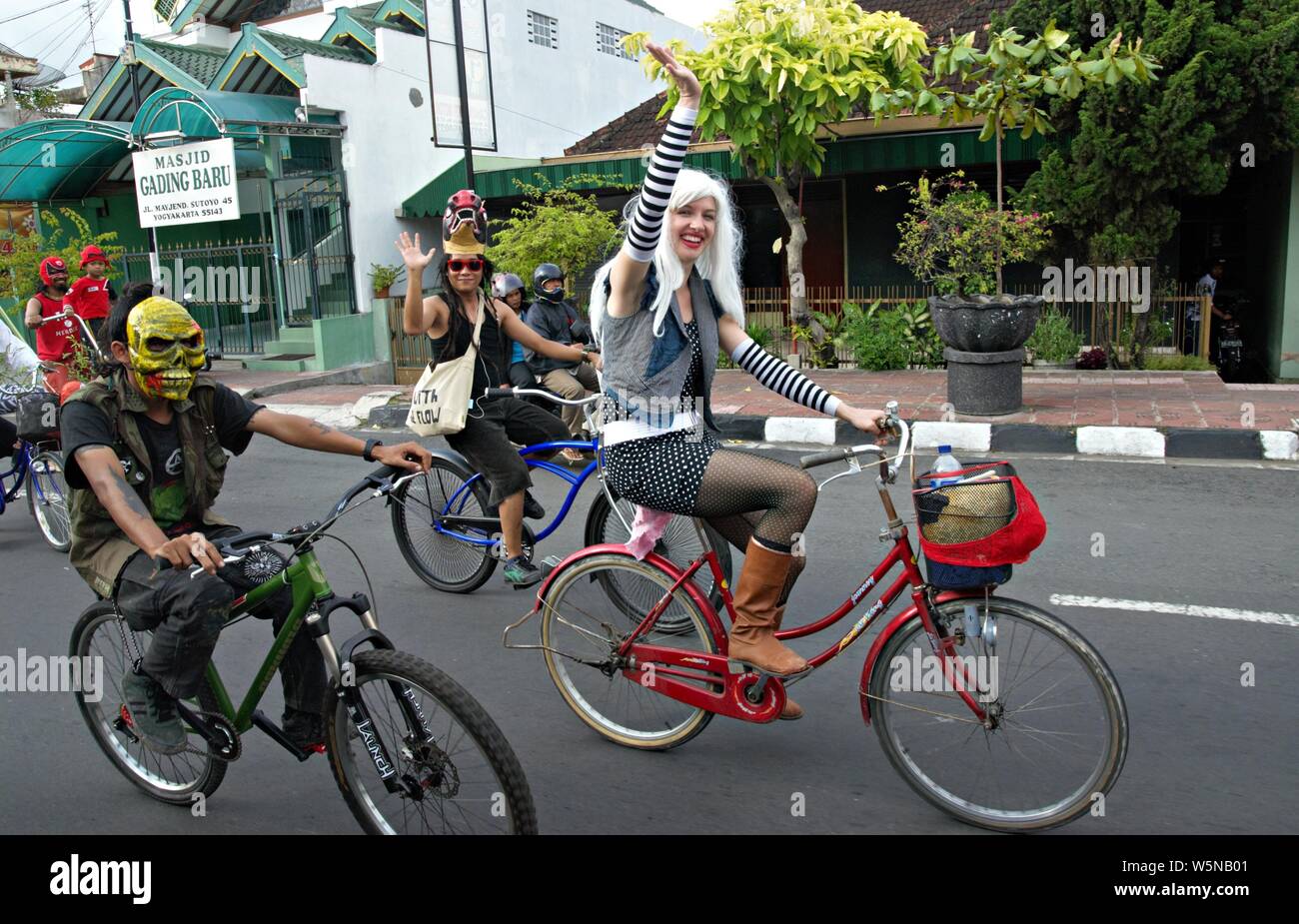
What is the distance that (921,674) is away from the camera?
3182mm

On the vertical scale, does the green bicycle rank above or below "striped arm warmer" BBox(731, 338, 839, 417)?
below

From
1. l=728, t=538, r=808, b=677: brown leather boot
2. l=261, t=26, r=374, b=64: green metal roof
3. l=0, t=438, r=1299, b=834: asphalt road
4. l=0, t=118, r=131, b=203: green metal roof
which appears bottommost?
l=0, t=438, r=1299, b=834: asphalt road

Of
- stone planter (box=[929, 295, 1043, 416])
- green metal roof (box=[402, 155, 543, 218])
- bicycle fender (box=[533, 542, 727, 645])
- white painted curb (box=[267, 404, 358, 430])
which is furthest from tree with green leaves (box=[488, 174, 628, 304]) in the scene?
bicycle fender (box=[533, 542, 727, 645])

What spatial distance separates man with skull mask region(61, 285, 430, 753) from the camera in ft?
10.1

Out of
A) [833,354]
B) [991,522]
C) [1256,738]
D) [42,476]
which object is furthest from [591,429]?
[833,354]

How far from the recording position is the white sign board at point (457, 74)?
13555mm

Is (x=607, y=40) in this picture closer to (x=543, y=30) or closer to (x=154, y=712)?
(x=543, y=30)

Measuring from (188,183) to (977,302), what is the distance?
11417mm

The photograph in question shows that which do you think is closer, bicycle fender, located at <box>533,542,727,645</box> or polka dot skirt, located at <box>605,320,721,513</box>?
polka dot skirt, located at <box>605,320,721,513</box>

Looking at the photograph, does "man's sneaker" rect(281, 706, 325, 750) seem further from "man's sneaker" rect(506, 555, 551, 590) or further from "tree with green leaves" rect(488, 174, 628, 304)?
"tree with green leaves" rect(488, 174, 628, 304)

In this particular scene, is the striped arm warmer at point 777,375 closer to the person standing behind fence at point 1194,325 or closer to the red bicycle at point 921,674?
the red bicycle at point 921,674

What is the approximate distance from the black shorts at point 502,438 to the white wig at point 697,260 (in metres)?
1.81

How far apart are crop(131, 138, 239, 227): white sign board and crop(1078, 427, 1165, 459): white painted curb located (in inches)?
458
